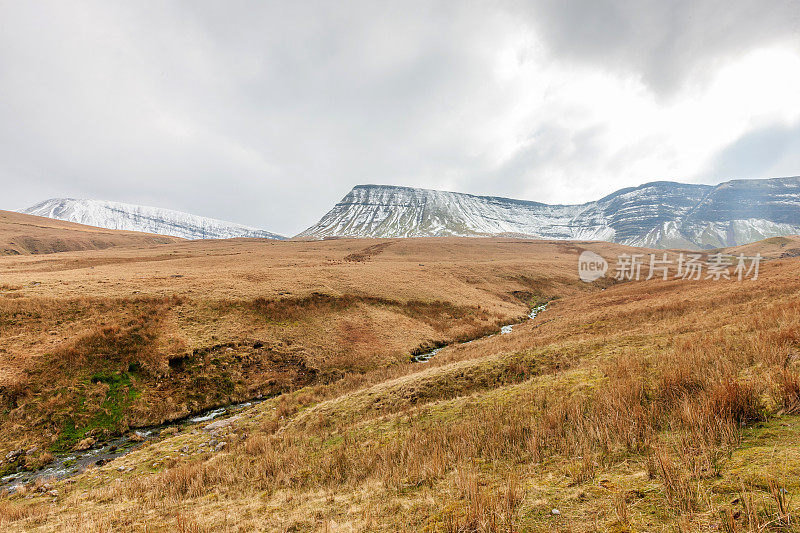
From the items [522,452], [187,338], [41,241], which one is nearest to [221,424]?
[187,338]

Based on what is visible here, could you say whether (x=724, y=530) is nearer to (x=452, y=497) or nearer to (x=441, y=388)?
(x=452, y=497)

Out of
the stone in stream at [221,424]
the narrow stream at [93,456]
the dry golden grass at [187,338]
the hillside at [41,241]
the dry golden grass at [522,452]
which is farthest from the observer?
the hillside at [41,241]

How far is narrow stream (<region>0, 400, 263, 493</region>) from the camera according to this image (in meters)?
12.9

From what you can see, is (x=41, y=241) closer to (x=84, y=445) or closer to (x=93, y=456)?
(x=84, y=445)

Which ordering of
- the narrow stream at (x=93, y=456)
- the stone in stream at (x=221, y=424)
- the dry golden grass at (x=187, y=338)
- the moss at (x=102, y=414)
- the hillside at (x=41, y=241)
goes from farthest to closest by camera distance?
the hillside at (x=41, y=241) < the dry golden grass at (x=187, y=338) < the stone in stream at (x=221, y=424) < the moss at (x=102, y=414) < the narrow stream at (x=93, y=456)

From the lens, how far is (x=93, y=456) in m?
14.7

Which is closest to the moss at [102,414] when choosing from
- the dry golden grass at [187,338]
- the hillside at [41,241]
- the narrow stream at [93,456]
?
the dry golden grass at [187,338]

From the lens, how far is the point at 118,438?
16406mm

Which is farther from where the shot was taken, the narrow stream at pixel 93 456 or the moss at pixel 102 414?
the moss at pixel 102 414

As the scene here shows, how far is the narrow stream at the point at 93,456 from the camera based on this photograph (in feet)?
42.5

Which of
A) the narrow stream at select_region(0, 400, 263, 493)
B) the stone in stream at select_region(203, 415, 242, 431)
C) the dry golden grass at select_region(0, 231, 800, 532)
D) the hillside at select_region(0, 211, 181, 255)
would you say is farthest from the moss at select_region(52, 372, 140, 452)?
the hillside at select_region(0, 211, 181, 255)

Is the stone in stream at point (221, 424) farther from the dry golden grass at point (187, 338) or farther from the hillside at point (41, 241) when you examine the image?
the hillside at point (41, 241)

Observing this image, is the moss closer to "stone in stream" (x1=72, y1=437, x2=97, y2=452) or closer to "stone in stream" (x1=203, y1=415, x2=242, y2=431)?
"stone in stream" (x1=72, y1=437, x2=97, y2=452)

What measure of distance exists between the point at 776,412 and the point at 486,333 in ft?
104
